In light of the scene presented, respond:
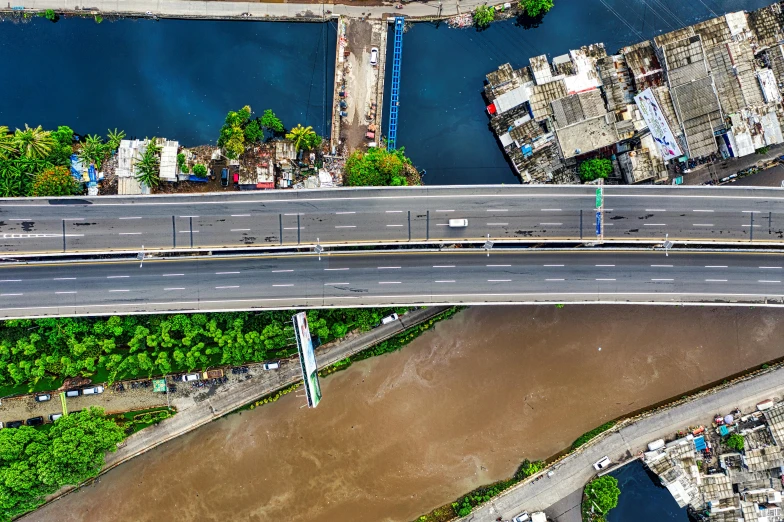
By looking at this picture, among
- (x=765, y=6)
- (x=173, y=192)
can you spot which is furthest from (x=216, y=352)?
(x=765, y=6)

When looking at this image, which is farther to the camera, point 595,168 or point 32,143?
point 595,168

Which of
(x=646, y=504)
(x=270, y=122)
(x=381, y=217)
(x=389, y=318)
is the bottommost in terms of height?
(x=646, y=504)

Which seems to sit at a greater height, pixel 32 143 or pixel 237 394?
pixel 32 143

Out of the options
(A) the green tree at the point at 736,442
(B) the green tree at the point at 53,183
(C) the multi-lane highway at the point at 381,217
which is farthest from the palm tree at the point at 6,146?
(A) the green tree at the point at 736,442

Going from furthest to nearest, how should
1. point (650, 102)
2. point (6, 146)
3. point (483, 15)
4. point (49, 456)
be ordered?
point (483, 15) < point (650, 102) < point (6, 146) < point (49, 456)

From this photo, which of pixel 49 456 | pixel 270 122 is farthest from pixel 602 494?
pixel 49 456

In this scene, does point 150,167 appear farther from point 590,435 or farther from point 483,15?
point 590,435

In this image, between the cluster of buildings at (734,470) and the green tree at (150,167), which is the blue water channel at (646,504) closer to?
the cluster of buildings at (734,470)

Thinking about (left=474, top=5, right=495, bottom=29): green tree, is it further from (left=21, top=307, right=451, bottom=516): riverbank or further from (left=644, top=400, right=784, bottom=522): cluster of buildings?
(left=644, top=400, right=784, bottom=522): cluster of buildings
